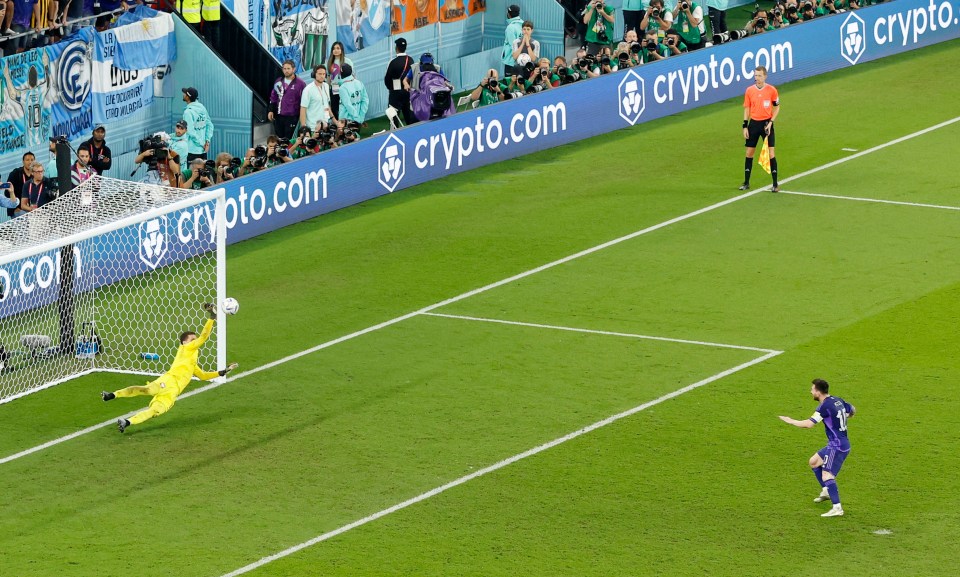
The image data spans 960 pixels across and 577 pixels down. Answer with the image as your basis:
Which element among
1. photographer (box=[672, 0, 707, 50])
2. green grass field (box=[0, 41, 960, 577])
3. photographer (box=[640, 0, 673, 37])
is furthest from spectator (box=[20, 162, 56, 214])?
photographer (box=[672, 0, 707, 50])

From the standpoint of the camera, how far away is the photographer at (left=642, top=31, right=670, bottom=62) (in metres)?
35.3

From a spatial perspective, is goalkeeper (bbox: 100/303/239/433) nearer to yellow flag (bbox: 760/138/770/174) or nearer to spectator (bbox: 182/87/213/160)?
spectator (bbox: 182/87/213/160)

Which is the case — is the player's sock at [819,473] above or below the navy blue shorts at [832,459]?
below

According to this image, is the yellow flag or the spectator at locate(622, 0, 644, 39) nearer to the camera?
the yellow flag

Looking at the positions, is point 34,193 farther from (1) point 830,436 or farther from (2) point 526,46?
(1) point 830,436

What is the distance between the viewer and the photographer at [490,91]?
32438 millimetres

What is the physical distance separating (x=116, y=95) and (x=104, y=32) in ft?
3.79

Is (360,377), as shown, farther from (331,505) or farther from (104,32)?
(104,32)

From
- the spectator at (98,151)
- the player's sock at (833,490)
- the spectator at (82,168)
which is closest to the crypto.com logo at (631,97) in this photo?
the spectator at (98,151)

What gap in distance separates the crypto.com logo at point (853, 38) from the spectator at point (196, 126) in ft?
51.8

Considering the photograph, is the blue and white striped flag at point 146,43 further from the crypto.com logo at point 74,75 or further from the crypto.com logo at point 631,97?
the crypto.com logo at point 631,97

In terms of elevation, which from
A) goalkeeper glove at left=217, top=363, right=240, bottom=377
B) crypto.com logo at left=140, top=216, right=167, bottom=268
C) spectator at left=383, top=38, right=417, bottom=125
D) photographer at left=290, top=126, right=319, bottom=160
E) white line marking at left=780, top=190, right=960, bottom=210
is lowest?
goalkeeper glove at left=217, top=363, right=240, bottom=377

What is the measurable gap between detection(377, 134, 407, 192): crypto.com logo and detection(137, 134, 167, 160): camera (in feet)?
12.5

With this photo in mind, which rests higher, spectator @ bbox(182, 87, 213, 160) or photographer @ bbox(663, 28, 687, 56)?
photographer @ bbox(663, 28, 687, 56)
